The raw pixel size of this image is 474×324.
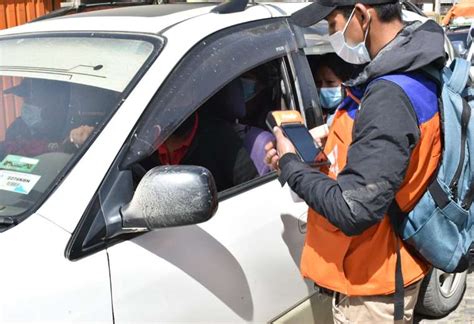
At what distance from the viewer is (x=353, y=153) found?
1.73 meters

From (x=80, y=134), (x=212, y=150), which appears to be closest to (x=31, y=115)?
(x=80, y=134)

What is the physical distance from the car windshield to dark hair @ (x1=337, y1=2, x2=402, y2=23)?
700 millimetres

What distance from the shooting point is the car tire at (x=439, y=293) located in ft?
Answer: 11.3

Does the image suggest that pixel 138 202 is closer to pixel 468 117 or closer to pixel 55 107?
pixel 55 107

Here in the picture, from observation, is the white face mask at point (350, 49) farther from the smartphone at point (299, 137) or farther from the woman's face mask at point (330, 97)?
the woman's face mask at point (330, 97)

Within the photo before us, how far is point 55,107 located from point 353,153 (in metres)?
1.10

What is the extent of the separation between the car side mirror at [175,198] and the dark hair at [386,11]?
0.69m

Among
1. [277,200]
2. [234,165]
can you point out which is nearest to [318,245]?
[277,200]

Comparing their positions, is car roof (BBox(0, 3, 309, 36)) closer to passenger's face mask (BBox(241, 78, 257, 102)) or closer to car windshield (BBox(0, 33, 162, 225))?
car windshield (BBox(0, 33, 162, 225))

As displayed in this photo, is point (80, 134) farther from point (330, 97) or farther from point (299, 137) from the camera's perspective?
point (330, 97)

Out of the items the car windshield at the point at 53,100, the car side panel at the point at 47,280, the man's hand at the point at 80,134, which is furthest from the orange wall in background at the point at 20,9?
the car side panel at the point at 47,280

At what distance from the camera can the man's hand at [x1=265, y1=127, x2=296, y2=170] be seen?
1922mm

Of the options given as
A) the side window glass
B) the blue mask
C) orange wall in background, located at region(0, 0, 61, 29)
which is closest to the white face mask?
the side window glass

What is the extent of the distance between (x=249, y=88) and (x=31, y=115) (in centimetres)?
93
